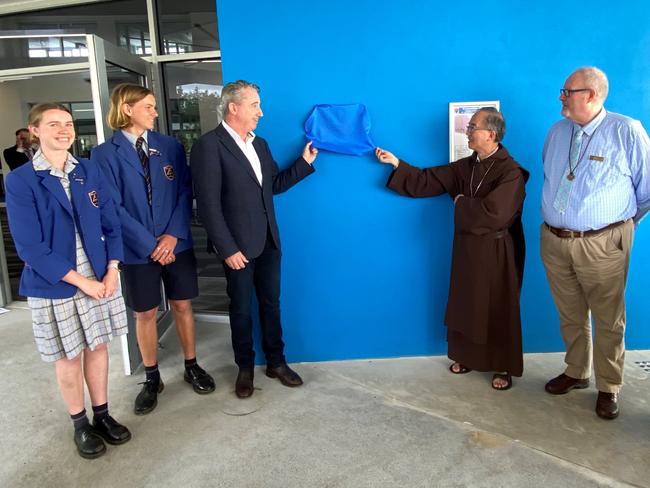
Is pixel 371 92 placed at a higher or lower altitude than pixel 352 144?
higher

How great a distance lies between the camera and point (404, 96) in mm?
2873

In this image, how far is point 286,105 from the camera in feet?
9.50

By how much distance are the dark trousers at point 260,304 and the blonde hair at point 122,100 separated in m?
0.91

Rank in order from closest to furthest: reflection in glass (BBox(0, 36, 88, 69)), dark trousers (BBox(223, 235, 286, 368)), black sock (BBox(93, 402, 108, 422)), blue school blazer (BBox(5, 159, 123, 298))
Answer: blue school blazer (BBox(5, 159, 123, 298)) → black sock (BBox(93, 402, 108, 422)) → dark trousers (BBox(223, 235, 286, 368)) → reflection in glass (BBox(0, 36, 88, 69))

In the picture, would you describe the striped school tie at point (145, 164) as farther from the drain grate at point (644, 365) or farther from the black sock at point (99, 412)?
the drain grate at point (644, 365)

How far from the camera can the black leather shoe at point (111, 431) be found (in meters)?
2.37

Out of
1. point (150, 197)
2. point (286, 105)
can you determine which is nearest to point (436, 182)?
point (286, 105)

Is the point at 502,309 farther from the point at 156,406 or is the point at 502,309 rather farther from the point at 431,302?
the point at 156,406

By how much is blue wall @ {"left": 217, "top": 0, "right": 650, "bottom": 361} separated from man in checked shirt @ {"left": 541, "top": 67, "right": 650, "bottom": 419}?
1.49ft

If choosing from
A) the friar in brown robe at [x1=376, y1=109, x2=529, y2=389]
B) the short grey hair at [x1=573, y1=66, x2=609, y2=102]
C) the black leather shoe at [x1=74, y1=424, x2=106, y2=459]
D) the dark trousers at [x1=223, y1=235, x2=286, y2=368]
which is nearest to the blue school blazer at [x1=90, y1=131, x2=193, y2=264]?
the dark trousers at [x1=223, y1=235, x2=286, y2=368]

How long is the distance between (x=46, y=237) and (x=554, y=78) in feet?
8.96

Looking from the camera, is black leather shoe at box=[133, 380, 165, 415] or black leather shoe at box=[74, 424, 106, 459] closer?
black leather shoe at box=[74, 424, 106, 459]

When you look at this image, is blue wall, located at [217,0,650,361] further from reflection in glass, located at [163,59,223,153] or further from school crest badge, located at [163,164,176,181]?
reflection in glass, located at [163,59,223,153]

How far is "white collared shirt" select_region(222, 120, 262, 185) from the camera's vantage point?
2626mm
